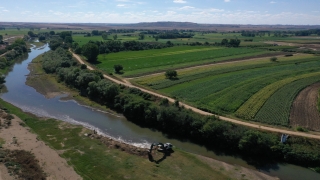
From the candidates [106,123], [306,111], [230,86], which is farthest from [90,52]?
[306,111]

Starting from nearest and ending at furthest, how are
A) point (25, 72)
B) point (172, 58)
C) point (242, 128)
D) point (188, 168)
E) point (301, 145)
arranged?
point (188, 168) → point (301, 145) → point (242, 128) → point (25, 72) → point (172, 58)

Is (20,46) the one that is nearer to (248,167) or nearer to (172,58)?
(172,58)

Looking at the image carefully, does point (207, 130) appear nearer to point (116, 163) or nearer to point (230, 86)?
point (116, 163)

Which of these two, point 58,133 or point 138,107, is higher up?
point 138,107

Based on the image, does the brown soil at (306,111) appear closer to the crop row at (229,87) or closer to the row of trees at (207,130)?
the row of trees at (207,130)

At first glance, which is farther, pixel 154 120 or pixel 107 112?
pixel 107 112

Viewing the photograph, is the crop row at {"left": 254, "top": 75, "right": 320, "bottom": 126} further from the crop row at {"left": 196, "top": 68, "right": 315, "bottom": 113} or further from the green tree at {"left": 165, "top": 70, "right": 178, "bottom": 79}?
the green tree at {"left": 165, "top": 70, "right": 178, "bottom": 79}

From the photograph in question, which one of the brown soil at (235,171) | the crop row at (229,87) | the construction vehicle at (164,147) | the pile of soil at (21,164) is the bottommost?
the brown soil at (235,171)

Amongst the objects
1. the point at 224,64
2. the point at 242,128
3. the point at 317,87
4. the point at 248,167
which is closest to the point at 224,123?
the point at 242,128

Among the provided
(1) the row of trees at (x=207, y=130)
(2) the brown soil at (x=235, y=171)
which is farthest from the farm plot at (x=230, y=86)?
(2) the brown soil at (x=235, y=171)
